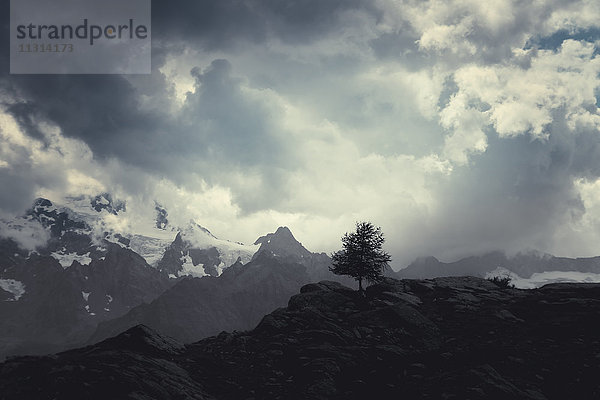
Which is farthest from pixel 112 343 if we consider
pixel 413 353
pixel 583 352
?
pixel 583 352

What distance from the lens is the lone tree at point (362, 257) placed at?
45531mm

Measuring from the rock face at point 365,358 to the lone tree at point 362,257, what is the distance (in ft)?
18.5

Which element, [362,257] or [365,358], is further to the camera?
[362,257]

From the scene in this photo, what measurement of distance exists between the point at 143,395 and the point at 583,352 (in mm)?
26716

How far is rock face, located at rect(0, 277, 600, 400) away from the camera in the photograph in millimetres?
19422

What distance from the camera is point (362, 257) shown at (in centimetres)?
4600

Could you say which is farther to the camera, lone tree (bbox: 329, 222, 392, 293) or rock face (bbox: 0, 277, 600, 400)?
lone tree (bbox: 329, 222, 392, 293)

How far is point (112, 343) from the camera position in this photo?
86.7ft

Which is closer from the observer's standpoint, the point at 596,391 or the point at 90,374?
the point at 90,374

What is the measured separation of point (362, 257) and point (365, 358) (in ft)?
66.9

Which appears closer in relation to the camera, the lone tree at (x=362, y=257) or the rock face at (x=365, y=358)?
the rock face at (x=365, y=358)

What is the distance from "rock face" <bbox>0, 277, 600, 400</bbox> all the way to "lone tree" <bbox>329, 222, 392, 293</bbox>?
5.64 metres

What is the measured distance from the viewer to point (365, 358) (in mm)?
26234

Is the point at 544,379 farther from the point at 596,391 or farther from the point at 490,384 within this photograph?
the point at 490,384
